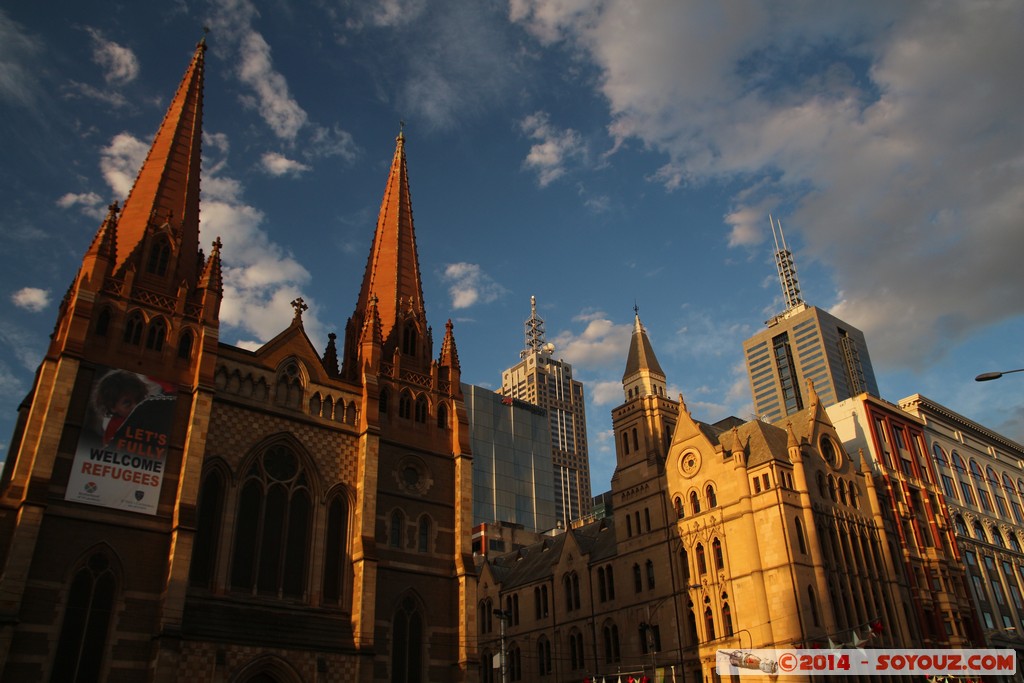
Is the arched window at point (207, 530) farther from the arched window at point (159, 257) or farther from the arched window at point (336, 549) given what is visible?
the arched window at point (159, 257)

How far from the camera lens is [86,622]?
28.9 metres

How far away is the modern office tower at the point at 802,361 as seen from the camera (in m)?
162

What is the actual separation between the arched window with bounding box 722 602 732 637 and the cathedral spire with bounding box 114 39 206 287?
34074 millimetres

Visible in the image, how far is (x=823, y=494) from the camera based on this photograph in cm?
4984

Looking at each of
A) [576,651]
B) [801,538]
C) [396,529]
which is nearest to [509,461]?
[576,651]

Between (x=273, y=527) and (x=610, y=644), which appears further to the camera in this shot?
(x=610, y=644)

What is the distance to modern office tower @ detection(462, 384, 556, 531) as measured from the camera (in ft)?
453

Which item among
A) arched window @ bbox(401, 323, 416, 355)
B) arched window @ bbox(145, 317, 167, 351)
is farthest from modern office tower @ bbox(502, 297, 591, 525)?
arched window @ bbox(145, 317, 167, 351)

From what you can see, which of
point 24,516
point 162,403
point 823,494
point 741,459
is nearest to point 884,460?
point 823,494

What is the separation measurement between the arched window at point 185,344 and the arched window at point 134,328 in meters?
1.67

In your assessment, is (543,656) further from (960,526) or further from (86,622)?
(86,622)

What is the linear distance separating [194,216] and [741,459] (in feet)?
111

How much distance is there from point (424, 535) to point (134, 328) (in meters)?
16.2

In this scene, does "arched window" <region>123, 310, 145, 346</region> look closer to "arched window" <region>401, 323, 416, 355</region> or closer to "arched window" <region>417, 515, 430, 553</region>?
"arched window" <region>401, 323, 416, 355</region>
